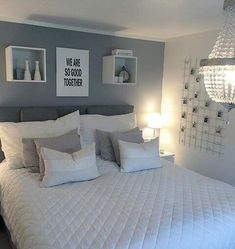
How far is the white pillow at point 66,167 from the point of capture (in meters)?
2.21

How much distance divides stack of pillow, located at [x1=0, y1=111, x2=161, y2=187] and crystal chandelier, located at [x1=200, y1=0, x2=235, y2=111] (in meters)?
1.32

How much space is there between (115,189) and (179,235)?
2.38 feet

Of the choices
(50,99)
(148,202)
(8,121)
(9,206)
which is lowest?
(9,206)

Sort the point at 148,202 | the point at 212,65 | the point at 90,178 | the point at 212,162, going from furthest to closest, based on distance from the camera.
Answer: the point at 212,162 < the point at 90,178 < the point at 148,202 < the point at 212,65

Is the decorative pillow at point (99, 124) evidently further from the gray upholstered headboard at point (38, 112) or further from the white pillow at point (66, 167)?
the white pillow at point (66, 167)

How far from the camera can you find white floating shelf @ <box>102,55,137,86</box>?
3356 mm

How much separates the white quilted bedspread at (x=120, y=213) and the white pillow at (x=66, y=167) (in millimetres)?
63

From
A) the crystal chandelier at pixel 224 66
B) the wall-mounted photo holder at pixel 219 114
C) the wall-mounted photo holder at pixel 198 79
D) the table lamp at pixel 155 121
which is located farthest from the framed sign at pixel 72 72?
the crystal chandelier at pixel 224 66

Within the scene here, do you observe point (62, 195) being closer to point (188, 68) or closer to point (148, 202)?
point (148, 202)

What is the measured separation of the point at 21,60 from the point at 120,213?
2081 millimetres

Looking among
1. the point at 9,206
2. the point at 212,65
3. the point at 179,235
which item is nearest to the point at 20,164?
the point at 9,206

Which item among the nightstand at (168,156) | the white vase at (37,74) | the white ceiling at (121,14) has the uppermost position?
the white ceiling at (121,14)

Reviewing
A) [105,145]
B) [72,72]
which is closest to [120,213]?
[105,145]

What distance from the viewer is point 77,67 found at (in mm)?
3314
